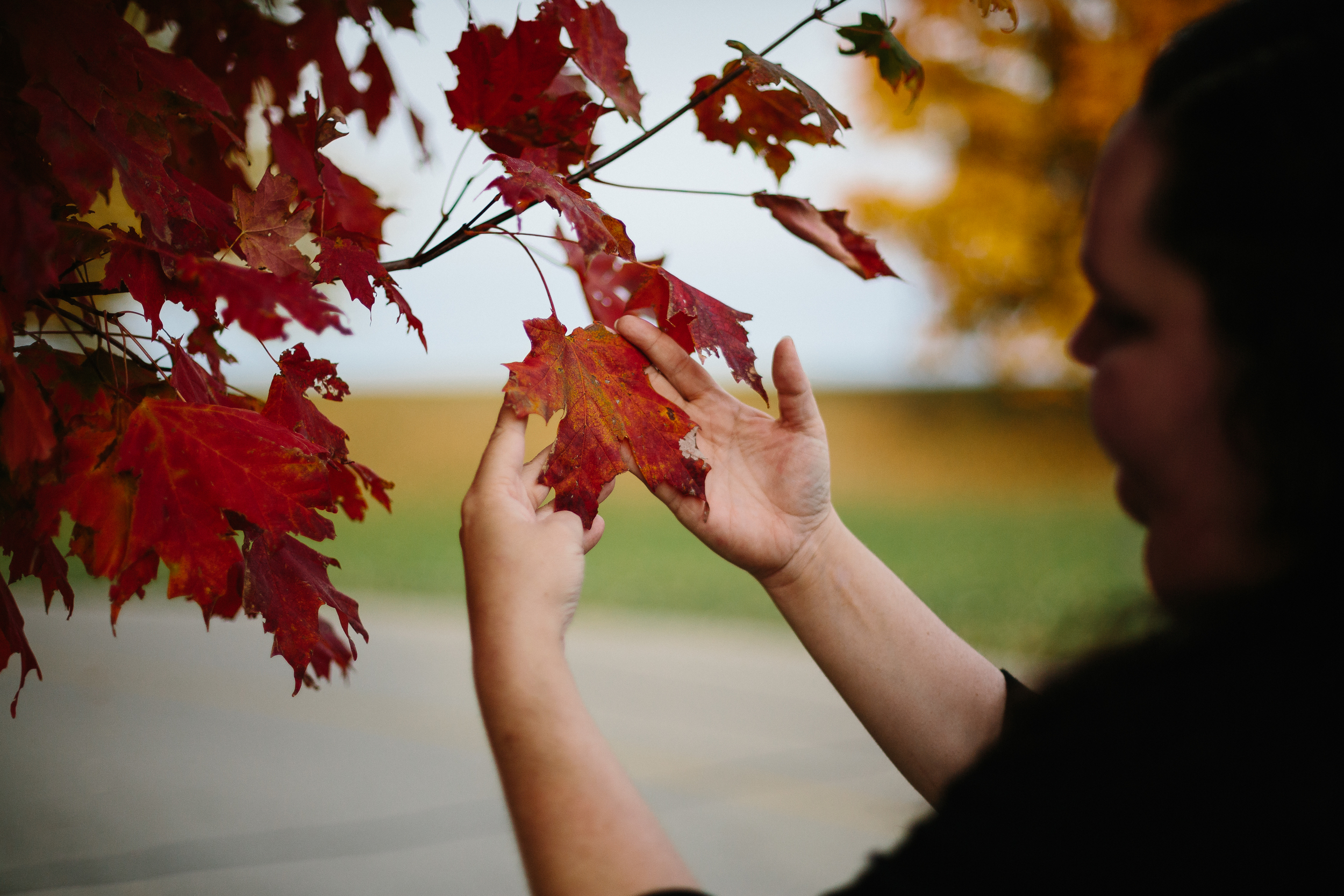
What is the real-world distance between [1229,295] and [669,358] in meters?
0.74

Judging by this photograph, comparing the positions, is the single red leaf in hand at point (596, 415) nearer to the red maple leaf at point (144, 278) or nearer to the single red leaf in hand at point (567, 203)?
the single red leaf in hand at point (567, 203)

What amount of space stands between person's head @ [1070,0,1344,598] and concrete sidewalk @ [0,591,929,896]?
4.55ft

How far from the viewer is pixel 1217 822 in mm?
583

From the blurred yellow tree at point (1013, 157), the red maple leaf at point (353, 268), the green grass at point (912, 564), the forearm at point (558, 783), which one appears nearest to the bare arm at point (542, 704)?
the forearm at point (558, 783)

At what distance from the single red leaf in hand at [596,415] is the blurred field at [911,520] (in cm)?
50

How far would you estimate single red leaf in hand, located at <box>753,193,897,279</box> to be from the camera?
1.28 m

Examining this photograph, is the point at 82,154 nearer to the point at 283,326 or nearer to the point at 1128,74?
the point at 283,326

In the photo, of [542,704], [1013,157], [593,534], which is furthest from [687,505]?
[1013,157]

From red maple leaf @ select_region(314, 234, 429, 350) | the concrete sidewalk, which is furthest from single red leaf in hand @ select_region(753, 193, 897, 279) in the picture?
the concrete sidewalk

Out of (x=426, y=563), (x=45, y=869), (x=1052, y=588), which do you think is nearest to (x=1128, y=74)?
(x=1052, y=588)

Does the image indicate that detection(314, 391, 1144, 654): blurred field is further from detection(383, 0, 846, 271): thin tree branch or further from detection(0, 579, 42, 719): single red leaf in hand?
detection(0, 579, 42, 719): single red leaf in hand

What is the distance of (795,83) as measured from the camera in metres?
1.11

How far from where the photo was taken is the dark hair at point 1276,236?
1.97 ft

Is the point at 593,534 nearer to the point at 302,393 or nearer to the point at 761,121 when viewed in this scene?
the point at 302,393
